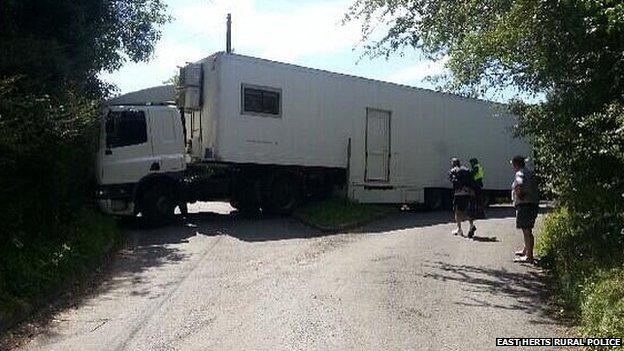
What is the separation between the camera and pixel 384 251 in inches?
434

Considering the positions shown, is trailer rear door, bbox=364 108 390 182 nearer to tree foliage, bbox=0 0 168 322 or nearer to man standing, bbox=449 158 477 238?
man standing, bbox=449 158 477 238

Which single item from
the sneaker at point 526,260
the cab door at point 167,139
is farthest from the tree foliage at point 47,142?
the sneaker at point 526,260

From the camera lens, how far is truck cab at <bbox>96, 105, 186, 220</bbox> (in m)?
13.5

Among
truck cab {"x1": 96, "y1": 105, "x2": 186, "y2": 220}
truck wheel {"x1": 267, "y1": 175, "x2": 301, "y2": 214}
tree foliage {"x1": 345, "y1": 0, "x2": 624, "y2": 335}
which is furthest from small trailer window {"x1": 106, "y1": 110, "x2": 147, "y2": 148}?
tree foliage {"x1": 345, "y1": 0, "x2": 624, "y2": 335}

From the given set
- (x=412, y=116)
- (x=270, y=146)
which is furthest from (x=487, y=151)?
(x=270, y=146)

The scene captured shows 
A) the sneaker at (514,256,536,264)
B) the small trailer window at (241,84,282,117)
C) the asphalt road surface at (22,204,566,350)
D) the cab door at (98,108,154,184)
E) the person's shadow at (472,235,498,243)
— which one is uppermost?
the small trailer window at (241,84,282,117)

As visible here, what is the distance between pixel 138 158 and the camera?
45.3ft

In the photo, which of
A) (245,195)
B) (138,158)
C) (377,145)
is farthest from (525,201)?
(377,145)

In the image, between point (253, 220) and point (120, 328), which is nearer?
point (120, 328)

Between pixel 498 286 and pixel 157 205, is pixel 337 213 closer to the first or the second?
pixel 157 205

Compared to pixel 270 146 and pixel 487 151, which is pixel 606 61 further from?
pixel 487 151

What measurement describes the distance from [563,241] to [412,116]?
10.0 meters

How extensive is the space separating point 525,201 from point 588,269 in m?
2.97

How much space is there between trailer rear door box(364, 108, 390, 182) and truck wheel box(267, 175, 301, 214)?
8.02 ft
